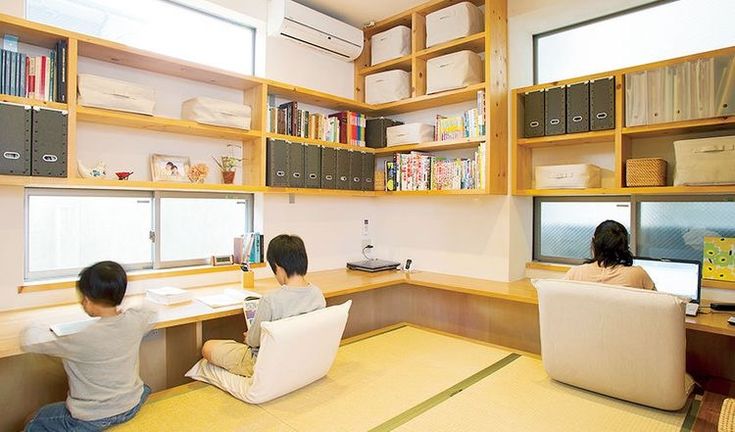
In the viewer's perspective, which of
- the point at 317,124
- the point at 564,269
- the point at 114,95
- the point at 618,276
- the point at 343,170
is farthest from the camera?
the point at 343,170

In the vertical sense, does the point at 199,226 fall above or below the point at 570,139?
below

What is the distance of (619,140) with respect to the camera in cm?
285

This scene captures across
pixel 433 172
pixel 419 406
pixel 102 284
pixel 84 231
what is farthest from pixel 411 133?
pixel 102 284

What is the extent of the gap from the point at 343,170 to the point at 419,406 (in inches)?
81.2

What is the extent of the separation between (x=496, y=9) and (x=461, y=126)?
0.92m

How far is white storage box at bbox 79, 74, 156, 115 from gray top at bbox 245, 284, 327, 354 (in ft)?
4.56

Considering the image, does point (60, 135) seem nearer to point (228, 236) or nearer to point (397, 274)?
point (228, 236)

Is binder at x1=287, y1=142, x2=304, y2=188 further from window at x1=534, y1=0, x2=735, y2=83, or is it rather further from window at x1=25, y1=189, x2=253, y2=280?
window at x1=534, y1=0, x2=735, y2=83

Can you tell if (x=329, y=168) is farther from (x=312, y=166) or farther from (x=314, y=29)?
(x=314, y=29)

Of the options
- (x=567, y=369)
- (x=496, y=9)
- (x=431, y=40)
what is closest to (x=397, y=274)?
(x=567, y=369)

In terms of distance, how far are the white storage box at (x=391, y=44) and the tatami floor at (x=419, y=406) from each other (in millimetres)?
2644

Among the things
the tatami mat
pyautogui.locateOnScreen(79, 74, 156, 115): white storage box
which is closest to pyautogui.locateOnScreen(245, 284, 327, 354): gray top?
the tatami mat

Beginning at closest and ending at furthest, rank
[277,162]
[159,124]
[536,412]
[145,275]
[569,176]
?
[536,412]
[159,124]
[145,275]
[569,176]
[277,162]

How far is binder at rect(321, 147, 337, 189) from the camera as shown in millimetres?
3553
